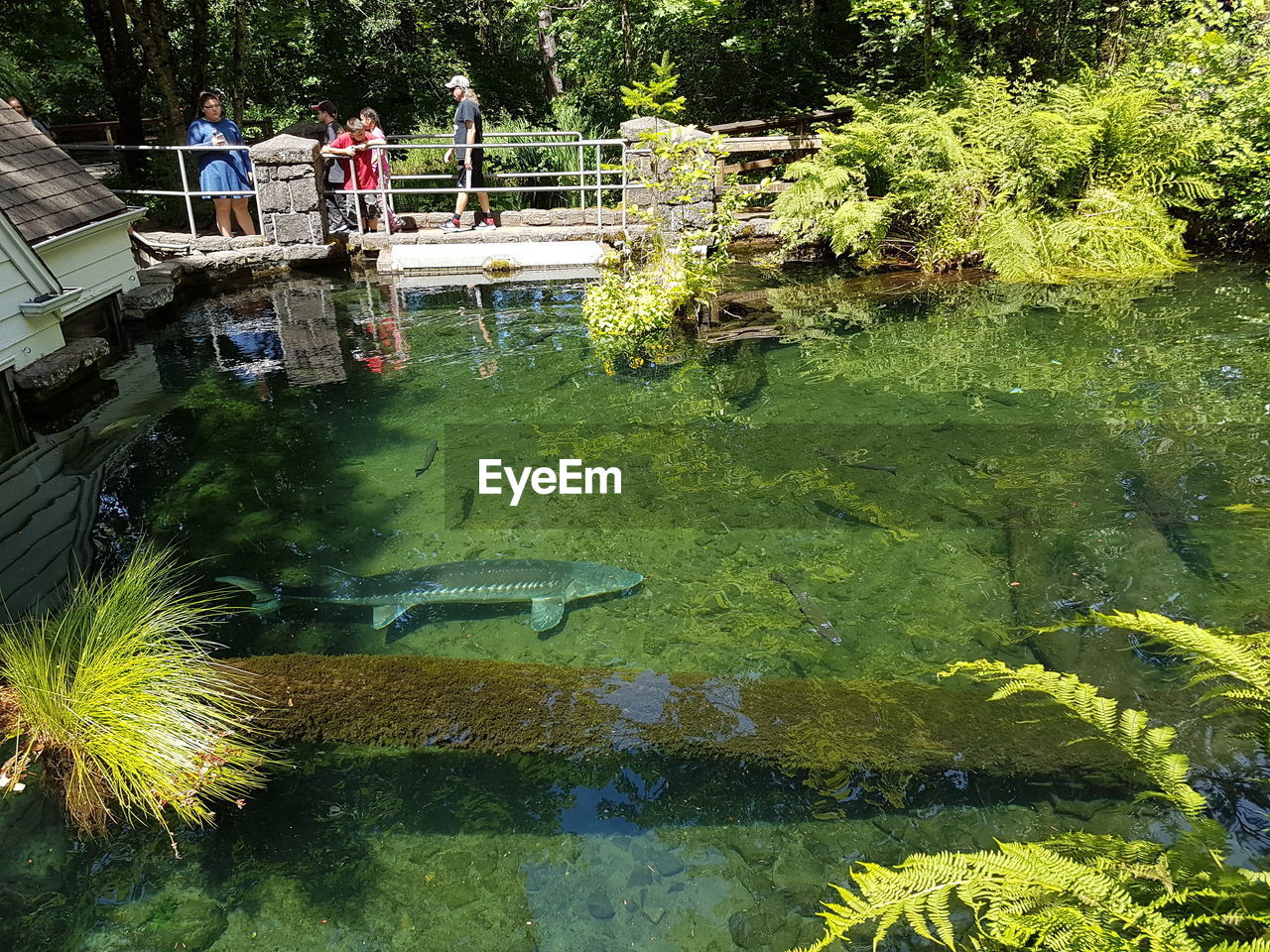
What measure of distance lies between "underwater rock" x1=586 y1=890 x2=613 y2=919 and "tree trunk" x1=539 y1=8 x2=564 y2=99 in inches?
771

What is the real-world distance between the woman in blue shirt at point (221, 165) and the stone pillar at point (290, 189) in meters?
0.39

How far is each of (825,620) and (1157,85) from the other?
12910 millimetres

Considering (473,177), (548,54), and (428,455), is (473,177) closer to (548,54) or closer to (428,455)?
(428,455)

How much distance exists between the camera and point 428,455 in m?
7.31

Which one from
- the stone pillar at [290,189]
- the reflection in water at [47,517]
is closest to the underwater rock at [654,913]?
the reflection in water at [47,517]

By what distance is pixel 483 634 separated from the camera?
17.3 ft

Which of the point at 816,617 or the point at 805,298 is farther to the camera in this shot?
the point at 805,298

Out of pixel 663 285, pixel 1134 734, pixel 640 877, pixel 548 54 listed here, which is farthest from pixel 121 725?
pixel 548 54

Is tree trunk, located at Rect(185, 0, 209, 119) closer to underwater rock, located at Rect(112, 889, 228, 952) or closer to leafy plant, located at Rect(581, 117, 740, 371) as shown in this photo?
leafy plant, located at Rect(581, 117, 740, 371)

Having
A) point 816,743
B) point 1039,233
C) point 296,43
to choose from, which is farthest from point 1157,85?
point 296,43

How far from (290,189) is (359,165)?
4.37 feet

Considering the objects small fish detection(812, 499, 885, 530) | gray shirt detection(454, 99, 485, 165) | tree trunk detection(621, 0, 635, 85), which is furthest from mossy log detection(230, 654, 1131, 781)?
tree trunk detection(621, 0, 635, 85)

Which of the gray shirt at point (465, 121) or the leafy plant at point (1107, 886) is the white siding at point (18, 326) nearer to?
the gray shirt at point (465, 121)

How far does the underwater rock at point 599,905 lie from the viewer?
141 inches
